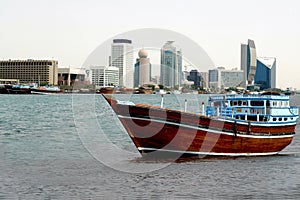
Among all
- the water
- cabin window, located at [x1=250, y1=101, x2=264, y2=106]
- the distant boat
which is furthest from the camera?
cabin window, located at [x1=250, y1=101, x2=264, y2=106]

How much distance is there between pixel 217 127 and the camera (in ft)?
108

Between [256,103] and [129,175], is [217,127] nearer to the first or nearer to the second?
[256,103]

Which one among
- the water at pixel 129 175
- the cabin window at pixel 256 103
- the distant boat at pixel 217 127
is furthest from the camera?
the cabin window at pixel 256 103

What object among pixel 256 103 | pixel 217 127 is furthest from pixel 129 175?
pixel 256 103

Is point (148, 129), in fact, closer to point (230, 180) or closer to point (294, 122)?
point (230, 180)

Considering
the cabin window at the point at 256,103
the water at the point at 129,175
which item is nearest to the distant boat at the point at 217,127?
the cabin window at the point at 256,103

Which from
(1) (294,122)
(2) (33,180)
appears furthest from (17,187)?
(1) (294,122)

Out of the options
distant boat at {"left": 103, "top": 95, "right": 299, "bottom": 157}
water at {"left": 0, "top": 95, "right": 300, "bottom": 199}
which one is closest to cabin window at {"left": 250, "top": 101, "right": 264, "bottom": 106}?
distant boat at {"left": 103, "top": 95, "right": 299, "bottom": 157}

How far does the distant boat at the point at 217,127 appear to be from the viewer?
1270 inches

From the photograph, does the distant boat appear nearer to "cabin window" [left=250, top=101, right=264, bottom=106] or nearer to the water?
"cabin window" [left=250, top=101, right=264, bottom=106]

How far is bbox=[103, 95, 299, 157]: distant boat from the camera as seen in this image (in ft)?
106

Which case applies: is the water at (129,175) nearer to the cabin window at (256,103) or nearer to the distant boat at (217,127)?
the distant boat at (217,127)

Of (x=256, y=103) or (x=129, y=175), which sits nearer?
(x=129, y=175)

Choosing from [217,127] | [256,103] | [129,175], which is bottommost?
[129,175]
